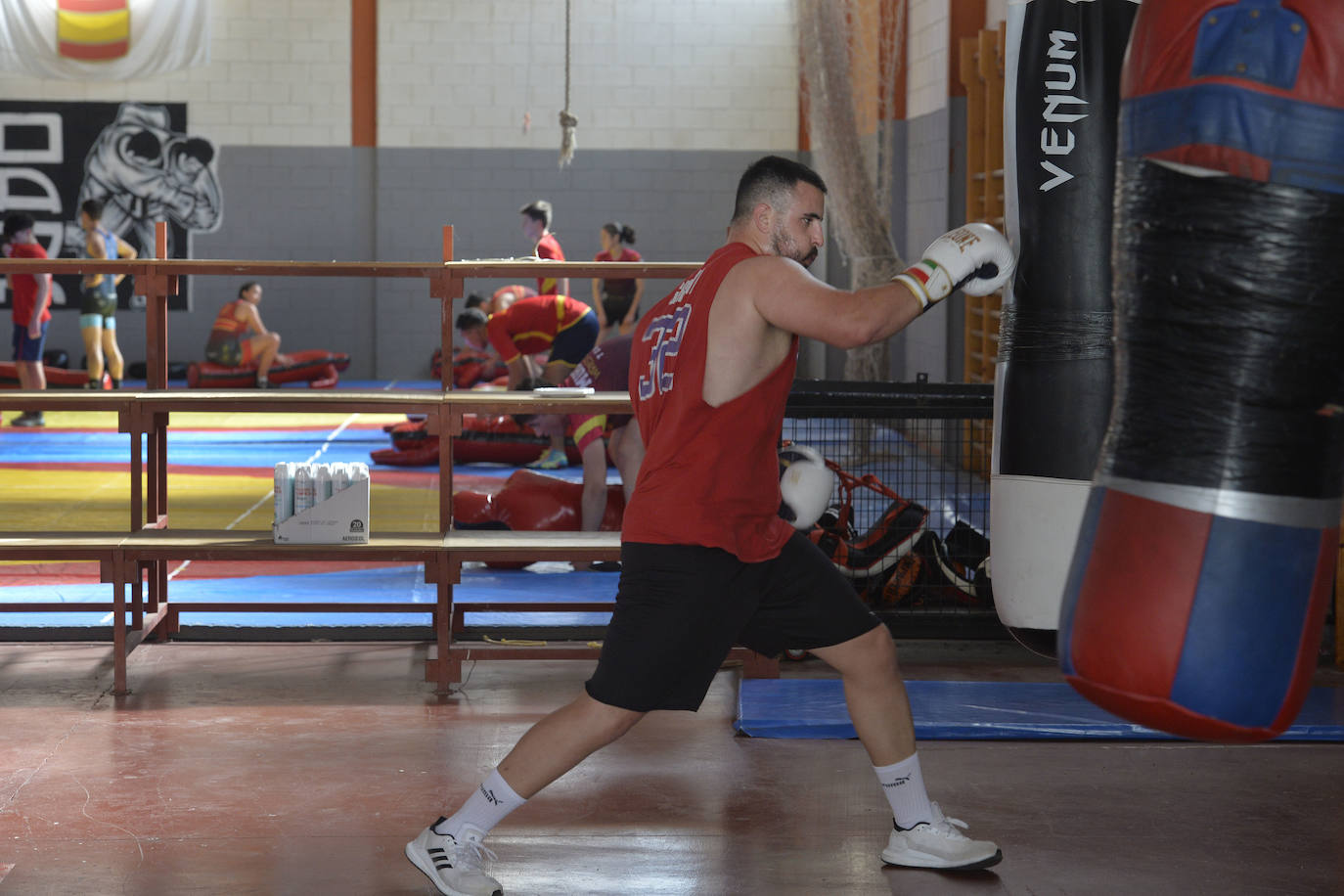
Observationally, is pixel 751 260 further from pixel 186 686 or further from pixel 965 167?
pixel 965 167

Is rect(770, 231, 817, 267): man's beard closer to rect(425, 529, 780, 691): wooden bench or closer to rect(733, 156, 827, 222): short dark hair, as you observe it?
rect(733, 156, 827, 222): short dark hair

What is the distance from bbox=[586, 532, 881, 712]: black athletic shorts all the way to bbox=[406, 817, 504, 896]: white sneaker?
0.45 meters

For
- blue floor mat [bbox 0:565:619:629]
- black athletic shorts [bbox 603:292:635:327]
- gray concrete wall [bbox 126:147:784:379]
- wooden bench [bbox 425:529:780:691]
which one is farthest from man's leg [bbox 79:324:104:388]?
wooden bench [bbox 425:529:780:691]

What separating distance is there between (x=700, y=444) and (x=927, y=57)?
30.8ft

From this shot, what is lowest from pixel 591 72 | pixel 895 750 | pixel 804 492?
pixel 895 750

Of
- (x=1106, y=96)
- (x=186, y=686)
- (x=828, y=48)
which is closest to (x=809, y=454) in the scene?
(x=1106, y=96)

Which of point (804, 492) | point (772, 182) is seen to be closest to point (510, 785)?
point (804, 492)

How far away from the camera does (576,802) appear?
12.7ft

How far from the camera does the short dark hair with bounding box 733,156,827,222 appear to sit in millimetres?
3195

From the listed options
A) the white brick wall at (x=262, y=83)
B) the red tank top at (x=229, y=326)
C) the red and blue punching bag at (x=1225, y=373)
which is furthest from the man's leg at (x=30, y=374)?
the red and blue punching bag at (x=1225, y=373)

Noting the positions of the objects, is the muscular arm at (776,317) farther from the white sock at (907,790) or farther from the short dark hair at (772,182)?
the white sock at (907,790)

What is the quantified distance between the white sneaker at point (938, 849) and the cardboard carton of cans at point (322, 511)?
7.61 feet

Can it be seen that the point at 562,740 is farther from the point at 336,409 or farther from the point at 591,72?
the point at 591,72

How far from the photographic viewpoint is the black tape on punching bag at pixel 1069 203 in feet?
10.3
